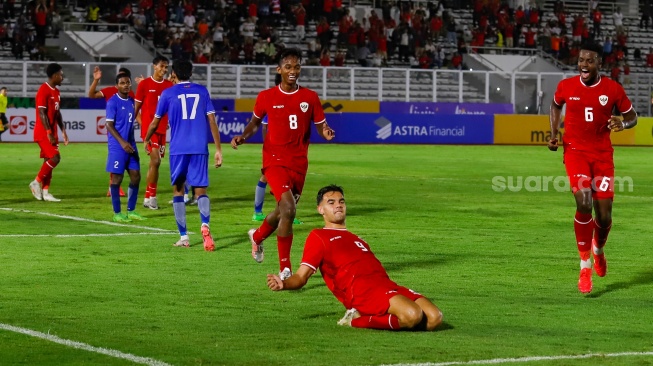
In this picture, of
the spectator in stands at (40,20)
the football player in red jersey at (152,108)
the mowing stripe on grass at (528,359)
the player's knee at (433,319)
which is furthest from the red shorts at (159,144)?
the spectator in stands at (40,20)

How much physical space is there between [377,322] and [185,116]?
6.21 meters

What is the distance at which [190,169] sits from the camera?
1444 cm

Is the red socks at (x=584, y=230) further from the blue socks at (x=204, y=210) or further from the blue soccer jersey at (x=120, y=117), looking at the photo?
the blue soccer jersey at (x=120, y=117)

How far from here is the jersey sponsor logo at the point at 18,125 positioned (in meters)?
40.1

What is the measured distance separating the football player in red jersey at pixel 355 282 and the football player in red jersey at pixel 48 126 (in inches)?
471

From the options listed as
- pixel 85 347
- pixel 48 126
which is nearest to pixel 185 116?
pixel 85 347

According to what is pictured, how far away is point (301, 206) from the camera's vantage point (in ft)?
66.9

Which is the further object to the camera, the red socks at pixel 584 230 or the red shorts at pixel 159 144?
the red shorts at pixel 159 144

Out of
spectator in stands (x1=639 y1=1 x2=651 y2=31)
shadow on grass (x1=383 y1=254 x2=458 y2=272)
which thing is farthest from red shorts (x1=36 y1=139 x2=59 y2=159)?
spectator in stands (x1=639 y1=1 x2=651 y2=31)

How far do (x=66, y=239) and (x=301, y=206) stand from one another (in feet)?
19.6

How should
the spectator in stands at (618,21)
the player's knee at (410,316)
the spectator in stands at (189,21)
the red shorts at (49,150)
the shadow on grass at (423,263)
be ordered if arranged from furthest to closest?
the spectator in stands at (618,21) → the spectator in stands at (189,21) → the red shorts at (49,150) → the shadow on grass at (423,263) → the player's knee at (410,316)

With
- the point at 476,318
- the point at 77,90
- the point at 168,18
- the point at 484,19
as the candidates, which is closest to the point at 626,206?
the point at 476,318

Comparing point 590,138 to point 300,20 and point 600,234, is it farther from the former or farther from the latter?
point 300,20

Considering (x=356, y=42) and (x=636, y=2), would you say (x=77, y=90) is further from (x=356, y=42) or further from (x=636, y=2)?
(x=636, y=2)
